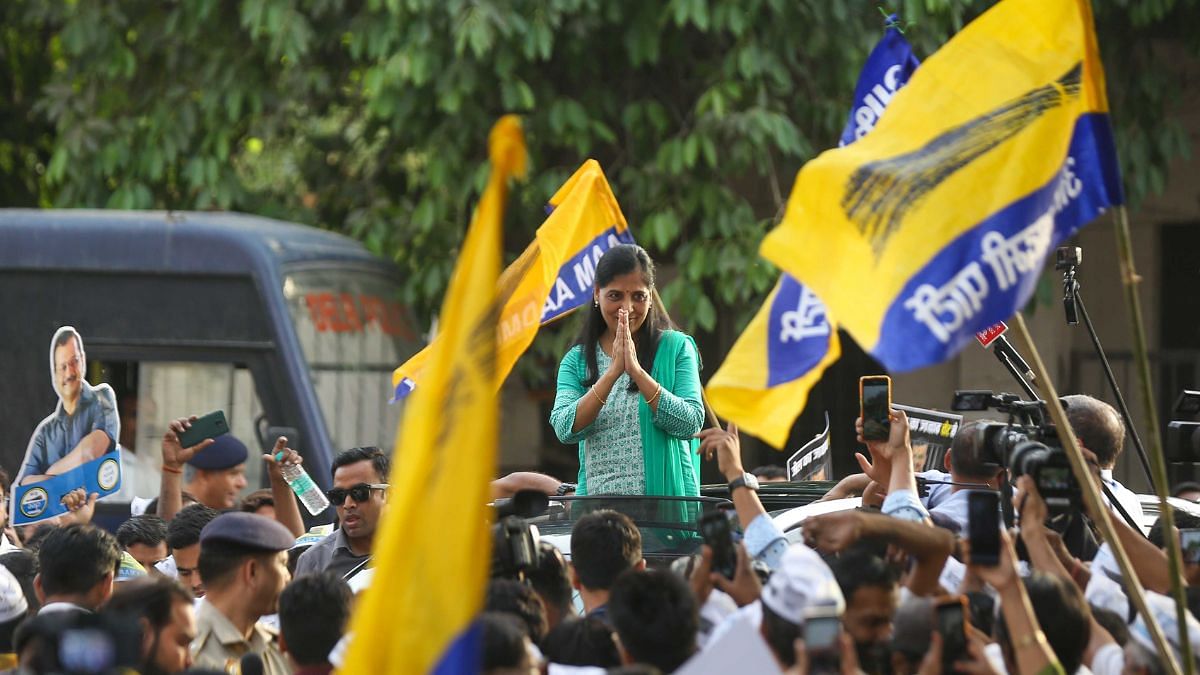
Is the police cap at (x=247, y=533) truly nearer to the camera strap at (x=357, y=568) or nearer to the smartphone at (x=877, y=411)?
the camera strap at (x=357, y=568)

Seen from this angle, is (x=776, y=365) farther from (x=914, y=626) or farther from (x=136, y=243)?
(x=136, y=243)

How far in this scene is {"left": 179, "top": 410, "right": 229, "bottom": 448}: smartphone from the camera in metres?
7.64

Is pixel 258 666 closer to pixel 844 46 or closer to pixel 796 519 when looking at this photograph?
pixel 796 519

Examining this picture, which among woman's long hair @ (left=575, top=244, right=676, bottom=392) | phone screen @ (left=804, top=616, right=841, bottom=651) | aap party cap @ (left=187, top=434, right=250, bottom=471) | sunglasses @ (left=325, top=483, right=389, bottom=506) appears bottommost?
phone screen @ (left=804, top=616, right=841, bottom=651)

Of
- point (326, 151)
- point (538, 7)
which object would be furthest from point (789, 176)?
point (326, 151)

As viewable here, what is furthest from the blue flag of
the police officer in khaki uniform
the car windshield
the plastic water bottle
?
the plastic water bottle

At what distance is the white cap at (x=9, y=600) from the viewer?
536cm

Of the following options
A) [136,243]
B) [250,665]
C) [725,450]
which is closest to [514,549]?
[725,450]

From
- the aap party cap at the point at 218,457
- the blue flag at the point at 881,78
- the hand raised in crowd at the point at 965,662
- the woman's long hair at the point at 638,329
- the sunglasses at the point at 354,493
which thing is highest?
the blue flag at the point at 881,78

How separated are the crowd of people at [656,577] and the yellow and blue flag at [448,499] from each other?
0.15 meters

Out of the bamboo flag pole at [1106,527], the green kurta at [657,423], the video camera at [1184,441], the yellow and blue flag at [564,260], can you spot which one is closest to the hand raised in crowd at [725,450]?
the bamboo flag pole at [1106,527]

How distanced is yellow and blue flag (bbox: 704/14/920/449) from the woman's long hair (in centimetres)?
153

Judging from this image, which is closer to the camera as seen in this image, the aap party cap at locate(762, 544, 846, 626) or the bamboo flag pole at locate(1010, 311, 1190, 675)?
the aap party cap at locate(762, 544, 846, 626)

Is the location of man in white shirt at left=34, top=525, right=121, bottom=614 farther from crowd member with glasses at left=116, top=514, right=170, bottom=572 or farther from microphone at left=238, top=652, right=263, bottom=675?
crowd member with glasses at left=116, top=514, right=170, bottom=572
